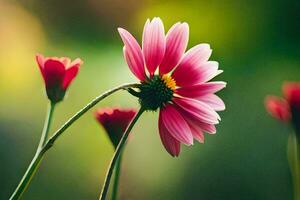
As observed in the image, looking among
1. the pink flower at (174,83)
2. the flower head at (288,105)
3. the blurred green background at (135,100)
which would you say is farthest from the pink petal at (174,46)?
the blurred green background at (135,100)

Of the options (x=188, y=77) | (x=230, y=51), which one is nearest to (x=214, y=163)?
(x=230, y=51)

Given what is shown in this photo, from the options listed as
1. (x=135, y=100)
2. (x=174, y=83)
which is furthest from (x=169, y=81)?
(x=135, y=100)

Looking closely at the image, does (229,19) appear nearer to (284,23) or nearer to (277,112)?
(284,23)

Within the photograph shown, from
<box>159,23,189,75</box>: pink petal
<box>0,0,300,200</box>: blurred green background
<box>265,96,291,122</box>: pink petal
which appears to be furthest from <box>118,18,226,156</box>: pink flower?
<box>0,0,300,200</box>: blurred green background

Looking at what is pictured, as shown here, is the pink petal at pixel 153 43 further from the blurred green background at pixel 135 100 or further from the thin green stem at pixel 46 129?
the blurred green background at pixel 135 100

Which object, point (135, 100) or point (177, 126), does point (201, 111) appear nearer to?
point (177, 126)

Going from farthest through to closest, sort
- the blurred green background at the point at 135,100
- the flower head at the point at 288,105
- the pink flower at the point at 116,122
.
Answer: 1. the blurred green background at the point at 135,100
2. the flower head at the point at 288,105
3. the pink flower at the point at 116,122

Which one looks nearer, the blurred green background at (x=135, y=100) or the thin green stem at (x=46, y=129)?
the thin green stem at (x=46, y=129)
